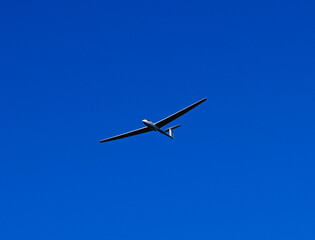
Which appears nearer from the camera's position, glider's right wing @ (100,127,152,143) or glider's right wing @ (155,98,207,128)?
glider's right wing @ (155,98,207,128)

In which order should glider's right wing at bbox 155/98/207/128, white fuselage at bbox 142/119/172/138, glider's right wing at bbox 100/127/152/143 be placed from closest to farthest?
glider's right wing at bbox 155/98/207/128
white fuselage at bbox 142/119/172/138
glider's right wing at bbox 100/127/152/143

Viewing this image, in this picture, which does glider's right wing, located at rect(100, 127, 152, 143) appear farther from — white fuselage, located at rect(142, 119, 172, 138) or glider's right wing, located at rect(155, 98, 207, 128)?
glider's right wing, located at rect(155, 98, 207, 128)

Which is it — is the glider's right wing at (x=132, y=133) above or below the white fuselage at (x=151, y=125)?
above

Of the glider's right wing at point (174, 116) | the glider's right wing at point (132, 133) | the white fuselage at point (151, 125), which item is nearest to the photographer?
the glider's right wing at point (174, 116)

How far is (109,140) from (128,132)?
631 centimetres

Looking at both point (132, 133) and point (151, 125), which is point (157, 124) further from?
point (132, 133)

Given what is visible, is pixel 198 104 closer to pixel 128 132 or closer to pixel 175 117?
pixel 175 117

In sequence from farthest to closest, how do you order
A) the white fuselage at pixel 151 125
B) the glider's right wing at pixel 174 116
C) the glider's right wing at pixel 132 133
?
the glider's right wing at pixel 132 133
the white fuselage at pixel 151 125
the glider's right wing at pixel 174 116

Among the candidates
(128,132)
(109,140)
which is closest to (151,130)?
(128,132)

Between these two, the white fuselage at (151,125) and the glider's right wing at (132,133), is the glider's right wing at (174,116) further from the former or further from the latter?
the glider's right wing at (132,133)

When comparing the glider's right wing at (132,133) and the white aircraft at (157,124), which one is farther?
the glider's right wing at (132,133)

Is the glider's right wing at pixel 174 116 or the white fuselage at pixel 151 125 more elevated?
the glider's right wing at pixel 174 116

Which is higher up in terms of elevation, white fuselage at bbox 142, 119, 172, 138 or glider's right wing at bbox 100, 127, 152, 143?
glider's right wing at bbox 100, 127, 152, 143

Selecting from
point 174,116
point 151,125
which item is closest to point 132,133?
point 151,125
